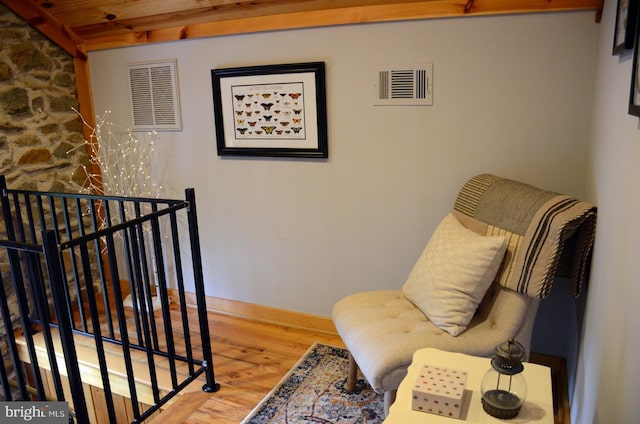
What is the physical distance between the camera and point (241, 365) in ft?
8.75

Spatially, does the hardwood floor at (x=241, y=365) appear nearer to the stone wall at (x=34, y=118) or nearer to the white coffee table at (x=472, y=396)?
the white coffee table at (x=472, y=396)

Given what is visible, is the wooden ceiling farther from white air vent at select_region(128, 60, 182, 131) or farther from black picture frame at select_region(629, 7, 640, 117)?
black picture frame at select_region(629, 7, 640, 117)

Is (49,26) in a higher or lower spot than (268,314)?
higher

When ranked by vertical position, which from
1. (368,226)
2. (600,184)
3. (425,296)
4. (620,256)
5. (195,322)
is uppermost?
(600,184)

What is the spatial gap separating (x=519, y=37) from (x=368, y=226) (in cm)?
120

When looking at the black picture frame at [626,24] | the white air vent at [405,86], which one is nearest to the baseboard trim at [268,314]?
the white air vent at [405,86]

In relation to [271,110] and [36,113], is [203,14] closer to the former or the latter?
[271,110]

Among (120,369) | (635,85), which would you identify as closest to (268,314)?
(120,369)

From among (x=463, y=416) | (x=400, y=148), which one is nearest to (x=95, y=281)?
(x=400, y=148)

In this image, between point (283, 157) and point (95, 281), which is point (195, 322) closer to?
point (95, 281)

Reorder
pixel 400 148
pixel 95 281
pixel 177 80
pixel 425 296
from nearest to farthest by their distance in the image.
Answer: pixel 425 296 < pixel 400 148 < pixel 177 80 < pixel 95 281

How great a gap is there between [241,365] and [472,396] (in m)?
1.63

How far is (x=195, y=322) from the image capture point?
3205 mm

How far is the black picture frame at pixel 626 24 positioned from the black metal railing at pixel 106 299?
1726mm
